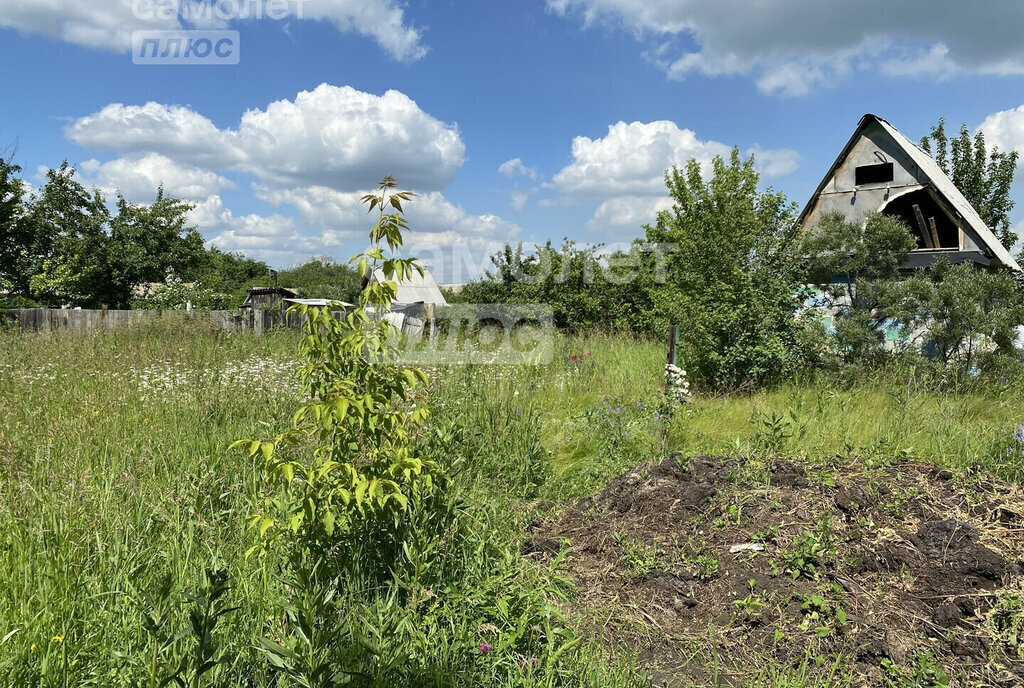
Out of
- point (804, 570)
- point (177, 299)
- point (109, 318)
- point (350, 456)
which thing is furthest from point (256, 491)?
point (177, 299)

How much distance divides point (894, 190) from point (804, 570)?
32.4 feet

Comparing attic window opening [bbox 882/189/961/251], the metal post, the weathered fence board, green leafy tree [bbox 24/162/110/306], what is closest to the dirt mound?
the metal post

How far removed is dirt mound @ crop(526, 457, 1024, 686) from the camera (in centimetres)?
245

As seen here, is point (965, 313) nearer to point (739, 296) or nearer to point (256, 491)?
point (739, 296)

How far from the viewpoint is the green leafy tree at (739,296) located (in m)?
7.48

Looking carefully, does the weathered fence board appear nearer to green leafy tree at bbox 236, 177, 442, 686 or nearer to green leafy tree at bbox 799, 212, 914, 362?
green leafy tree at bbox 799, 212, 914, 362

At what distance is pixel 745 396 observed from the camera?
720 cm

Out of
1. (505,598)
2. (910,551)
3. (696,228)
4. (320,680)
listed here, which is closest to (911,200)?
(696,228)

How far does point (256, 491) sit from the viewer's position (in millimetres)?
3459

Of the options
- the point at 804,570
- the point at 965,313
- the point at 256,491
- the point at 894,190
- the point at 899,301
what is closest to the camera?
the point at 804,570

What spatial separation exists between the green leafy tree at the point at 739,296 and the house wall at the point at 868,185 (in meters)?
2.68

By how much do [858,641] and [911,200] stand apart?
35.7 ft

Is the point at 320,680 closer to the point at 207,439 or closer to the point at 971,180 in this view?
the point at 207,439

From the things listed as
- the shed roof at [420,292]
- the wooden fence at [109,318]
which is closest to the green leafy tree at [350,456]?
the wooden fence at [109,318]
